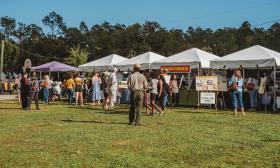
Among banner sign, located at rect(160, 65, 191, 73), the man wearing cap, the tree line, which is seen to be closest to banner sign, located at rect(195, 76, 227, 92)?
banner sign, located at rect(160, 65, 191, 73)

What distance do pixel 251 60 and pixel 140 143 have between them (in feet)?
38.5

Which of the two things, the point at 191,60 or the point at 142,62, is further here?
the point at 142,62

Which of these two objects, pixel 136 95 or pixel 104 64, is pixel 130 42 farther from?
pixel 136 95

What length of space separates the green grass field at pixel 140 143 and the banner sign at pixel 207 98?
557 centimetres

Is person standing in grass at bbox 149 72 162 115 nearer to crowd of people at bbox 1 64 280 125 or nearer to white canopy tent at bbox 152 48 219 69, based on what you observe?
crowd of people at bbox 1 64 280 125

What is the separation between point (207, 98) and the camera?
2008 centimetres

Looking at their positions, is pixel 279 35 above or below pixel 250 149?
above

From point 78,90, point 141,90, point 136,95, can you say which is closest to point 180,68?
point 78,90

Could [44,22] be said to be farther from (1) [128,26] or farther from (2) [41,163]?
(2) [41,163]

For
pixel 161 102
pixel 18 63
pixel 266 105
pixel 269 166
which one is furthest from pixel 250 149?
pixel 18 63

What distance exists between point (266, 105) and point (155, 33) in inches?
2912

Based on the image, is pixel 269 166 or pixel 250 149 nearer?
pixel 269 166

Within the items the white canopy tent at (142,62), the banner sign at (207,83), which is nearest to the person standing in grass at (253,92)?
the banner sign at (207,83)

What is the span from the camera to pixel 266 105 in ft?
65.8
